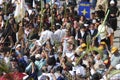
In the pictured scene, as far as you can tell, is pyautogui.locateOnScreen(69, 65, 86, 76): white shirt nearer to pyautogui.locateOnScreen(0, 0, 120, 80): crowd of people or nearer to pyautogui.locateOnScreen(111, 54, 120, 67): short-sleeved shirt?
pyautogui.locateOnScreen(0, 0, 120, 80): crowd of people

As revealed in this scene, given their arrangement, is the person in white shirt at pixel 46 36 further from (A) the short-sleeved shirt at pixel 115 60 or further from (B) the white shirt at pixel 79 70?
(A) the short-sleeved shirt at pixel 115 60

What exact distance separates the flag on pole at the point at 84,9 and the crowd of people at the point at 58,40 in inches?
13.5

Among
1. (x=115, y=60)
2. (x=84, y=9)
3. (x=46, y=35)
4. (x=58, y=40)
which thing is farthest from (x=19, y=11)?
(x=115, y=60)

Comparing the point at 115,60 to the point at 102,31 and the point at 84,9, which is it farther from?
the point at 84,9

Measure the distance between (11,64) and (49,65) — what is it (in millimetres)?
1128

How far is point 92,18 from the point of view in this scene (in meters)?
25.4

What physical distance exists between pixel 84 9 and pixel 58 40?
2.64 m

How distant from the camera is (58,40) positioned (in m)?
24.4

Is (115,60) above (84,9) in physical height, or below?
above

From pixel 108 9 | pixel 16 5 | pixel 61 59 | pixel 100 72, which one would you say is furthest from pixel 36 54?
pixel 16 5

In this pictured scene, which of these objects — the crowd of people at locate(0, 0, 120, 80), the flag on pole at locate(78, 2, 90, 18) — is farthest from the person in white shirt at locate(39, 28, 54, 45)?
the flag on pole at locate(78, 2, 90, 18)

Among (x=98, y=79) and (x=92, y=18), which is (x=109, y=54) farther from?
(x=92, y=18)

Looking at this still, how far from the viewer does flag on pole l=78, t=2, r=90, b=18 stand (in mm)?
26484

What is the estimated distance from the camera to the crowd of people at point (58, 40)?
68.0 ft
